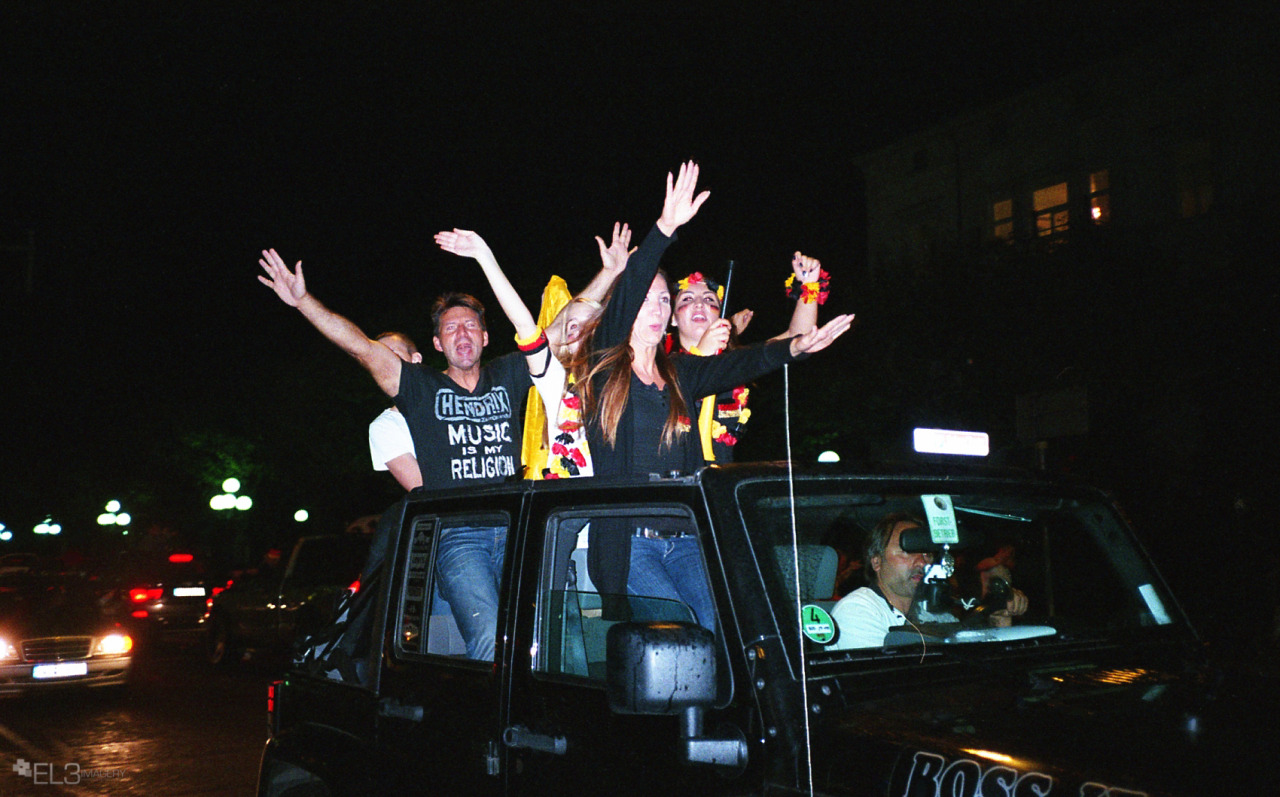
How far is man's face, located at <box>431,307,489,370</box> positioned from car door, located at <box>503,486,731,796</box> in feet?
6.16

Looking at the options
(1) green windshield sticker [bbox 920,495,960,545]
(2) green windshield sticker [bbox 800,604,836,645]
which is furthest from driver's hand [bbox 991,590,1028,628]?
(2) green windshield sticker [bbox 800,604,836,645]

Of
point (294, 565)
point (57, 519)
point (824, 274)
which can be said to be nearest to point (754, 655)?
point (824, 274)

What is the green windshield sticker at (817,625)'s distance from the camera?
8.48 feet

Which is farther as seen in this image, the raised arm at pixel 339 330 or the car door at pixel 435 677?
the raised arm at pixel 339 330

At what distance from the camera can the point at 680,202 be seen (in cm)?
408

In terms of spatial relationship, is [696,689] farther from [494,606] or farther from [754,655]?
[494,606]

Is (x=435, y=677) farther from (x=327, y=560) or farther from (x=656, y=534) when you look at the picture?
(x=327, y=560)

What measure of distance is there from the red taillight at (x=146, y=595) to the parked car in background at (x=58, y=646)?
493cm

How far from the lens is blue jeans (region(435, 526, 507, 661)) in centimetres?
331

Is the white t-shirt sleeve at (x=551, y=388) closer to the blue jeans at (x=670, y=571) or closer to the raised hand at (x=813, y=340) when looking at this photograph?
the raised hand at (x=813, y=340)

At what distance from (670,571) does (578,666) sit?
39 cm

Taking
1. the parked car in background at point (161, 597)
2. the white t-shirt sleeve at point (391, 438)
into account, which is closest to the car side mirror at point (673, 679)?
the white t-shirt sleeve at point (391, 438)

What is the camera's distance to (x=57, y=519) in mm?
40406

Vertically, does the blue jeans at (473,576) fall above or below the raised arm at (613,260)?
below
